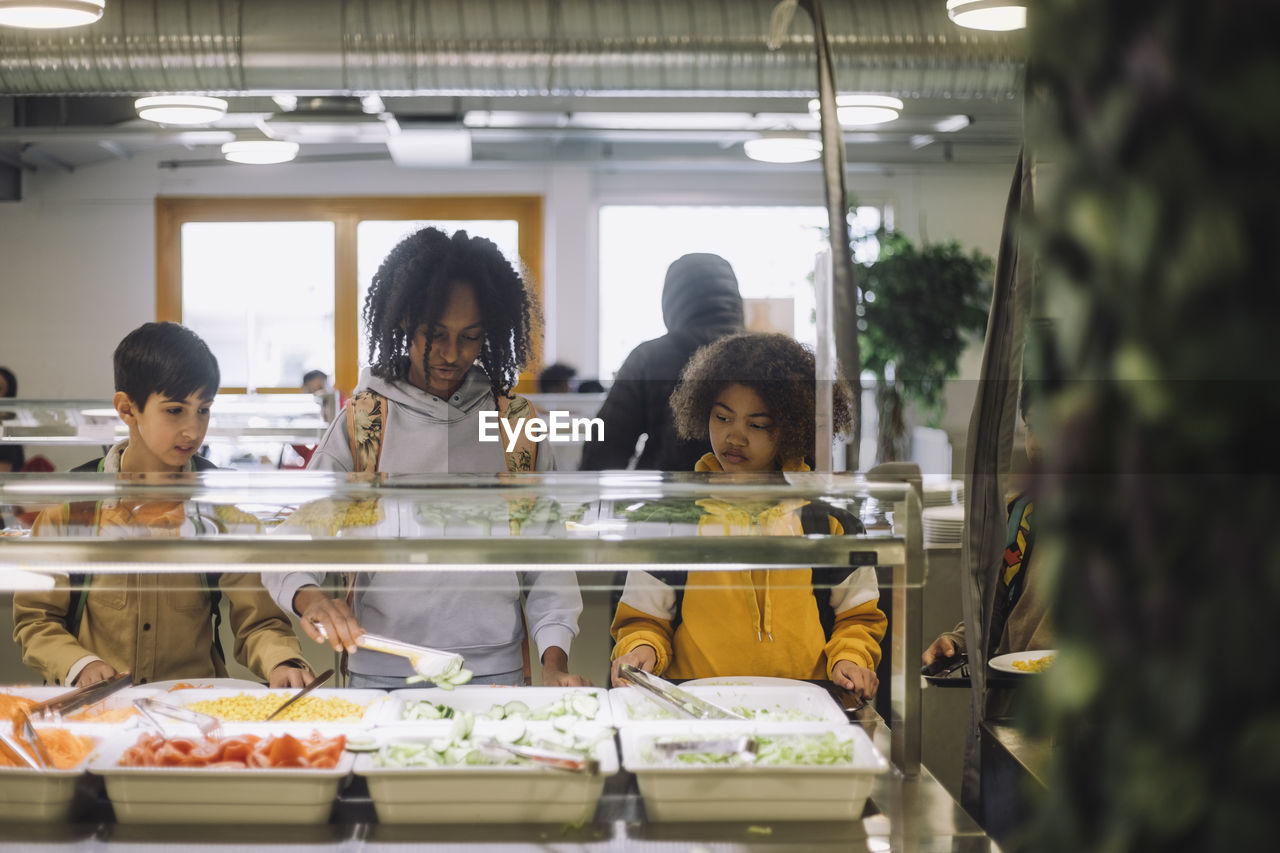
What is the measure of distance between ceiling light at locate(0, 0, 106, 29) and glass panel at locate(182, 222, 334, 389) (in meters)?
5.27

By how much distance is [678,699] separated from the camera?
5.27 feet

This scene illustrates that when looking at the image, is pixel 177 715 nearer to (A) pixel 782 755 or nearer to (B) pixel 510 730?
(B) pixel 510 730

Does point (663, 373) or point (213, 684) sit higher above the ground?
point (663, 373)

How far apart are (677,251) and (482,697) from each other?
6.94 metres

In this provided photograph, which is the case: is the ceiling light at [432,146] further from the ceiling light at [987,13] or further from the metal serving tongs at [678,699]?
the metal serving tongs at [678,699]

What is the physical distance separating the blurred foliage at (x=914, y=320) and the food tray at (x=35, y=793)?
6.38 m

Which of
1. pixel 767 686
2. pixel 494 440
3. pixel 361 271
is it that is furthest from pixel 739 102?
pixel 767 686

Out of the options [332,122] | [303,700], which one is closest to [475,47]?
[332,122]

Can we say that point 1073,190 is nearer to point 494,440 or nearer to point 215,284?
point 494,440

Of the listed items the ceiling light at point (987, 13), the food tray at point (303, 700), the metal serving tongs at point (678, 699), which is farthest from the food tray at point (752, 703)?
the ceiling light at point (987, 13)

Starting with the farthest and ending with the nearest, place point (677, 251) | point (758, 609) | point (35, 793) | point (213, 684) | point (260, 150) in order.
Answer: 1. point (677, 251)
2. point (260, 150)
3. point (758, 609)
4. point (213, 684)
5. point (35, 793)

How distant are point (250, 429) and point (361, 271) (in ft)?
16.3

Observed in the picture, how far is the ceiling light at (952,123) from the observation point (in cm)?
727

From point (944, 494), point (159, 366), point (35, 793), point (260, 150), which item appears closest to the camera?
point (35, 793)
